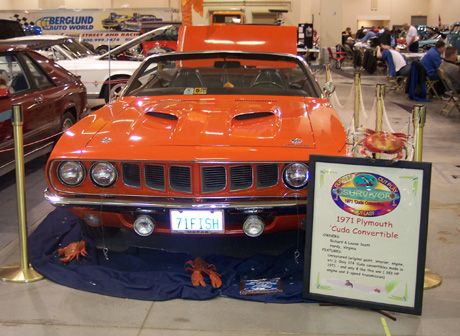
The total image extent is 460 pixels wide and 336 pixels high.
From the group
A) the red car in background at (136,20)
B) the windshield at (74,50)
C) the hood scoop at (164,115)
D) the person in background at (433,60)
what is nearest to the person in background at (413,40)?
the person in background at (433,60)

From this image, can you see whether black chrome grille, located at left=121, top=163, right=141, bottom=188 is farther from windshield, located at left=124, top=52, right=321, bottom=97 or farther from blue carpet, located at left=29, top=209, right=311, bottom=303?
windshield, located at left=124, top=52, right=321, bottom=97

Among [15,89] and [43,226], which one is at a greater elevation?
[15,89]

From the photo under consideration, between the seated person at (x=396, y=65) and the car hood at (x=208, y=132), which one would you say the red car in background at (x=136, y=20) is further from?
the car hood at (x=208, y=132)

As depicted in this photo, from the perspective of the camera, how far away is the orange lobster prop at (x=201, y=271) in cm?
330

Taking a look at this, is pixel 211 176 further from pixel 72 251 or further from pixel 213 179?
pixel 72 251

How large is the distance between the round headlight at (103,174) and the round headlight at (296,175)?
1.07 metres

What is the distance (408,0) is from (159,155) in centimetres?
3812

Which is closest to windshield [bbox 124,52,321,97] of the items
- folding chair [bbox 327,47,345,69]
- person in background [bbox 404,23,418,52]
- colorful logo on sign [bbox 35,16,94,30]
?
person in background [bbox 404,23,418,52]

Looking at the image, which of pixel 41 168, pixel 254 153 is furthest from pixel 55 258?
pixel 41 168

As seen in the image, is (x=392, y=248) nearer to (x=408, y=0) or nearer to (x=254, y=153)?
(x=254, y=153)

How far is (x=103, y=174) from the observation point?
10.8 feet

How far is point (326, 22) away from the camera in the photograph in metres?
23.4

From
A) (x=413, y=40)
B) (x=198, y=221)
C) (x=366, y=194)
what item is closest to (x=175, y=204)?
(x=198, y=221)

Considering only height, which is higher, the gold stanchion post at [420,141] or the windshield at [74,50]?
the windshield at [74,50]
